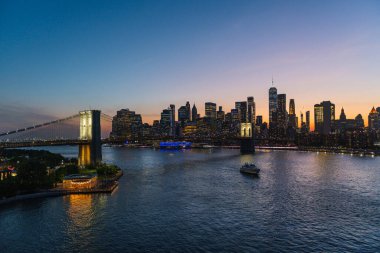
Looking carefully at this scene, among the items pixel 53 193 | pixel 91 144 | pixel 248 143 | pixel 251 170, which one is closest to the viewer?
pixel 53 193

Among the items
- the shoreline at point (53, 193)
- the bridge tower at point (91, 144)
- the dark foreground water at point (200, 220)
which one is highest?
the bridge tower at point (91, 144)

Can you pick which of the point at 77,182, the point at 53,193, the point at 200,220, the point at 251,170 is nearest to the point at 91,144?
the point at 77,182

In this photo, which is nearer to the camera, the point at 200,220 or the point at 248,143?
the point at 200,220

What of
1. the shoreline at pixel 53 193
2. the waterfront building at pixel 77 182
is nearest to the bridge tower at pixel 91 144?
the waterfront building at pixel 77 182

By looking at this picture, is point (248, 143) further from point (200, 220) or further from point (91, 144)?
point (200, 220)

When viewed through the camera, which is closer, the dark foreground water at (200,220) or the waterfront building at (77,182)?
the dark foreground water at (200,220)

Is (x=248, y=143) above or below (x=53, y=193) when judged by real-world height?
above

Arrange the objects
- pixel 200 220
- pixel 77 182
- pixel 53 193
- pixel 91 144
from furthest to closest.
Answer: pixel 91 144 < pixel 77 182 < pixel 53 193 < pixel 200 220

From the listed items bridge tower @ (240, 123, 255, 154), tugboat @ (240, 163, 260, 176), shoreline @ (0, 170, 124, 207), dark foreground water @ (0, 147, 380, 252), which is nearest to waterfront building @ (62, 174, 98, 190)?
shoreline @ (0, 170, 124, 207)

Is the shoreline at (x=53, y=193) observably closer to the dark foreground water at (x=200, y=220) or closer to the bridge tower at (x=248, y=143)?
the dark foreground water at (x=200, y=220)

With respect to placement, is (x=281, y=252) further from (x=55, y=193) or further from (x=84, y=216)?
(x=55, y=193)

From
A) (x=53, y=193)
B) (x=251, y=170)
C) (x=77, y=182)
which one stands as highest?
(x=77, y=182)
